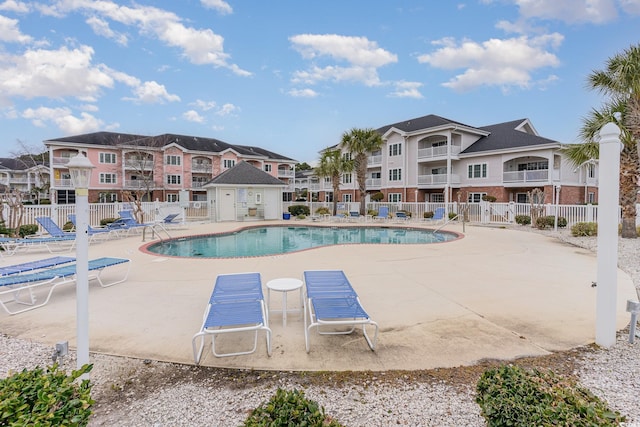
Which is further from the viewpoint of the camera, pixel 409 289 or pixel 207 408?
pixel 409 289

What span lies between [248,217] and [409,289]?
746 inches

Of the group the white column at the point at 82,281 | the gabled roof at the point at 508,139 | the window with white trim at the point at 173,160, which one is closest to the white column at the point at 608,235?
the white column at the point at 82,281

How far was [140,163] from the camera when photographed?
125ft

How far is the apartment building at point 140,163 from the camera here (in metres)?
36.2

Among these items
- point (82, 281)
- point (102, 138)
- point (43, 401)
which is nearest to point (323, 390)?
point (43, 401)

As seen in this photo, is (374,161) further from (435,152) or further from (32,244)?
(32,244)

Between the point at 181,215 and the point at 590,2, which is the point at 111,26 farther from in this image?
the point at 590,2

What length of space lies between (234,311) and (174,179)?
132 feet

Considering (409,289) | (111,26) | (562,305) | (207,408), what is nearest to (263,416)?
(207,408)

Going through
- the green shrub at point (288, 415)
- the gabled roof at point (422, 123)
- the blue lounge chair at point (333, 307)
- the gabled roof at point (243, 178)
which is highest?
the gabled roof at point (422, 123)

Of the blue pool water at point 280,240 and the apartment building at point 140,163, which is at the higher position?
the apartment building at point 140,163

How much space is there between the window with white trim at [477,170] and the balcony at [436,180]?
1132mm

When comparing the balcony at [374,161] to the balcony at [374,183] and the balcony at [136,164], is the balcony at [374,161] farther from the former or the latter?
the balcony at [136,164]

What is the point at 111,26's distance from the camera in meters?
14.5
